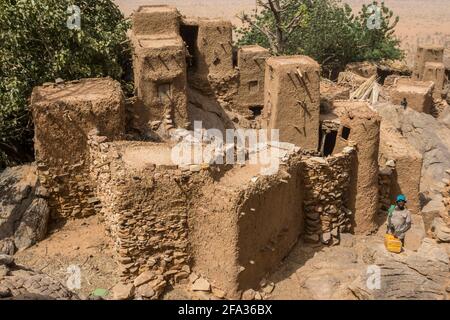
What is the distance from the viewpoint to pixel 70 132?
12188 mm

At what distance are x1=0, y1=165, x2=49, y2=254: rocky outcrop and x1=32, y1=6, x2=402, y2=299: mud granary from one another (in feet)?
1.34

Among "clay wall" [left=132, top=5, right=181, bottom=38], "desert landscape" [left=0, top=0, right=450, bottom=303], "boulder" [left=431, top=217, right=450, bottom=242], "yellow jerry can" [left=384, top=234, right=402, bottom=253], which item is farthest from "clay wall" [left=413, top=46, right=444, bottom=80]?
"yellow jerry can" [left=384, top=234, right=402, bottom=253]

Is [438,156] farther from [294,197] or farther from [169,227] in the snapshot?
[169,227]

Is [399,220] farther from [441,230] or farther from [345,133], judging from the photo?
[345,133]

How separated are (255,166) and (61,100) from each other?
4848mm

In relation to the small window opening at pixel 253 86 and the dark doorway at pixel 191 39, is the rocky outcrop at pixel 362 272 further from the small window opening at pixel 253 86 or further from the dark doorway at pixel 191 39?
the dark doorway at pixel 191 39

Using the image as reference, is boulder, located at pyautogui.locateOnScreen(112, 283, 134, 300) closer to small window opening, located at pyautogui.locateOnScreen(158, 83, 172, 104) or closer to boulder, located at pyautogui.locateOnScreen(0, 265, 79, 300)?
boulder, located at pyautogui.locateOnScreen(0, 265, 79, 300)

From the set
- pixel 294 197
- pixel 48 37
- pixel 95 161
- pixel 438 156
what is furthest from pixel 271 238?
pixel 438 156

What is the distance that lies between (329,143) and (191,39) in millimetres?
6848

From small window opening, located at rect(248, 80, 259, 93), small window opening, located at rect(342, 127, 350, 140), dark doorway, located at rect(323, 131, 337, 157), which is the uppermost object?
small window opening, located at rect(248, 80, 259, 93)

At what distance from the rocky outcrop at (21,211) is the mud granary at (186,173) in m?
0.41

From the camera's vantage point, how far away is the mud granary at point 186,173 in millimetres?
10367

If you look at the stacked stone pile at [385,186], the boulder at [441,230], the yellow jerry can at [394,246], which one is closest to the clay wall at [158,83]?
the stacked stone pile at [385,186]

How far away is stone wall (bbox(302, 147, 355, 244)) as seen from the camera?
12711 millimetres
